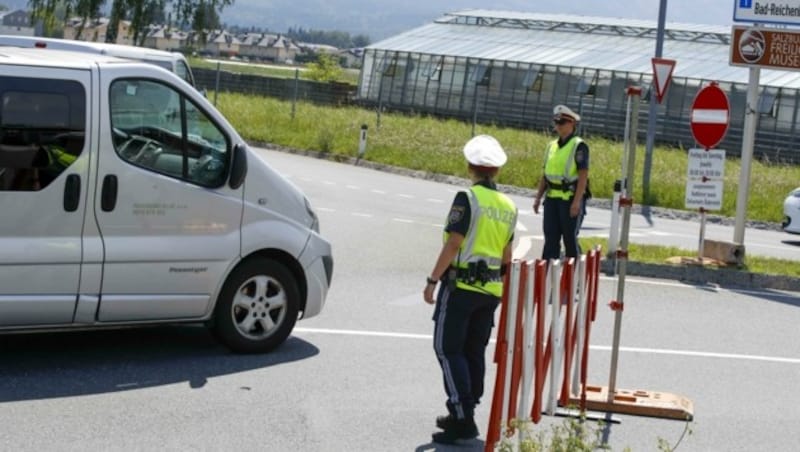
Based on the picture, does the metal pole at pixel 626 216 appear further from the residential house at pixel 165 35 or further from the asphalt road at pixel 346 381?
the residential house at pixel 165 35

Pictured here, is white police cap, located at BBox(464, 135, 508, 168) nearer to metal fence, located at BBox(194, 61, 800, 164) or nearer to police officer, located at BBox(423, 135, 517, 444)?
police officer, located at BBox(423, 135, 517, 444)

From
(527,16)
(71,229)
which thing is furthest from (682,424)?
(527,16)

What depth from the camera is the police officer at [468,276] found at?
326 inches

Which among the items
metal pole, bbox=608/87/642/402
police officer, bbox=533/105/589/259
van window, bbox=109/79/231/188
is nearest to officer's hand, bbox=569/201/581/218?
police officer, bbox=533/105/589/259

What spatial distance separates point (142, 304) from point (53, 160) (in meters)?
1.12

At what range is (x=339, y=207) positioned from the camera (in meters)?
22.5

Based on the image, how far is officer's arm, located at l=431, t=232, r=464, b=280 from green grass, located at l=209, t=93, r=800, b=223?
70.0ft

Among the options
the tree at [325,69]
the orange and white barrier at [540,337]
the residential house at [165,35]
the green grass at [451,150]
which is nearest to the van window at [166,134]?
the orange and white barrier at [540,337]

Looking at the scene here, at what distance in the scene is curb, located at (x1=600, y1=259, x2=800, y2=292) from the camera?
16.9 m

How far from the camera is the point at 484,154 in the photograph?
8352 mm

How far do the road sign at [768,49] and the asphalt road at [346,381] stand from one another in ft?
13.0

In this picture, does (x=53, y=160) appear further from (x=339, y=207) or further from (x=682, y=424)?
(x=339, y=207)

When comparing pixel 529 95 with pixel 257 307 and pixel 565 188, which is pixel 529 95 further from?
pixel 257 307

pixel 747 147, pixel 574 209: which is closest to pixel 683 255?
pixel 747 147
